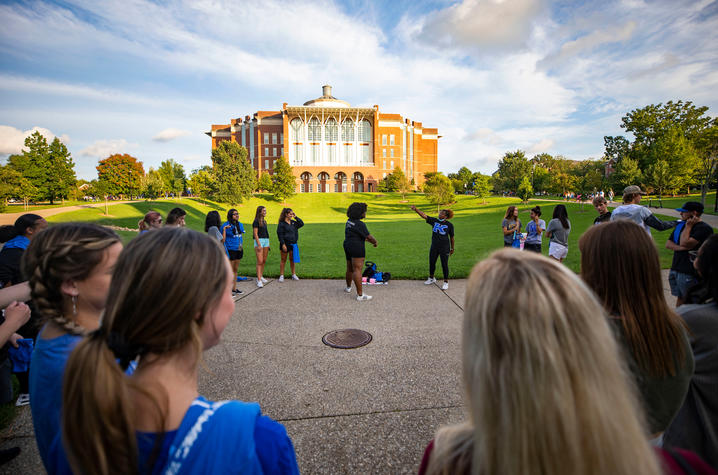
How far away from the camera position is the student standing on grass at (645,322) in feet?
5.44

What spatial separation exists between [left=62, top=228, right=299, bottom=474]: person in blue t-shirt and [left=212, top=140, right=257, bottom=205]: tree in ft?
147

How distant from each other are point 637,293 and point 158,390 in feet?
7.03

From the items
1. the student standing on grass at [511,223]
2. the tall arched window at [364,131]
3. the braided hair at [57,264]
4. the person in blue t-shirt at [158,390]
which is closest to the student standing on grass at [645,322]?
the person in blue t-shirt at [158,390]

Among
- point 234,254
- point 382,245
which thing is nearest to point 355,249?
point 234,254

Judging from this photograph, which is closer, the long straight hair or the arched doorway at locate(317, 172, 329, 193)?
the long straight hair

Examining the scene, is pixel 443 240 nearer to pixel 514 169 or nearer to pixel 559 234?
pixel 559 234

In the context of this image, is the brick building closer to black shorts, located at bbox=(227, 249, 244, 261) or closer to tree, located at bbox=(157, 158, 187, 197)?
tree, located at bbox=(157, 158, 187, 197)

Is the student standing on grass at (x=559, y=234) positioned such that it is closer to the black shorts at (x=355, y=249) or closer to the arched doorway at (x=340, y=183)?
the black shorts at (x=355, y=249)

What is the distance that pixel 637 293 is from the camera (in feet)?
5.65

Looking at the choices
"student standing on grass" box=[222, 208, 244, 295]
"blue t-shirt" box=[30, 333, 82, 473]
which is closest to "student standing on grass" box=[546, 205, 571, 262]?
"student standing on grass" box=[222, 208, 244, 295]

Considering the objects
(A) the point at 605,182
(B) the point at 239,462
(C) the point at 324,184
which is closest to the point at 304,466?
(B) the point at 239,462

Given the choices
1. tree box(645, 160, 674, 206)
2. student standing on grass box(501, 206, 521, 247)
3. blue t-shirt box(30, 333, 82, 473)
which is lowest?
blue t-shirt box(30, 333, 82, 473)

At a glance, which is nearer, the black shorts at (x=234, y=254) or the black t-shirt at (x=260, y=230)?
the black shorts at (x=234, y=254)

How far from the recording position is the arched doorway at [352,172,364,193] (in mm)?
75900
